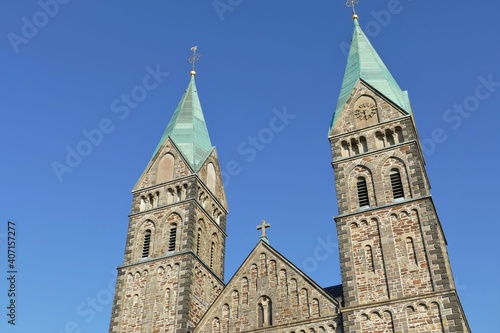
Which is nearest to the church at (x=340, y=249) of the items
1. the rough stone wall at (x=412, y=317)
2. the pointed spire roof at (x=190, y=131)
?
the rough stone wall at (x=412, y=317)

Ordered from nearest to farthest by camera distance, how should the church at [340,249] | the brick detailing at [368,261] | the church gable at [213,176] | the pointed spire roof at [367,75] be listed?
1. the church at [340,249]
2. the brick detailing at [368,261]
3. the pointed spire roof at [367,75]
4. the church gable at [213,176]

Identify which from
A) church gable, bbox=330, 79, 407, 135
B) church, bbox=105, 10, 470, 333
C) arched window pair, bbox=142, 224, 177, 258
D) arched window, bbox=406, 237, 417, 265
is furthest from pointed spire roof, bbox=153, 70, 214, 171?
arched window, bbox=406, 237, 417, 265

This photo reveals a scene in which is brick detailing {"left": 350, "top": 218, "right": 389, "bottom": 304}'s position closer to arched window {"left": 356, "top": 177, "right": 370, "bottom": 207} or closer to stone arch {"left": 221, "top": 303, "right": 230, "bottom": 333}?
arched window {"left": 356, "top": 177, "right": 370, "bottom": 207}

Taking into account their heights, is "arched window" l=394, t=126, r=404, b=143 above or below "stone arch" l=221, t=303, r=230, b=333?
above

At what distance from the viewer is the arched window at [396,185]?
30136mm

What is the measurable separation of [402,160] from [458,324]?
31.9ft

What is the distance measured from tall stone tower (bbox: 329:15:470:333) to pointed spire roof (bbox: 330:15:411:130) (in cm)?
9

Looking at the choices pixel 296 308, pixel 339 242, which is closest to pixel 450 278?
pixel 339 242

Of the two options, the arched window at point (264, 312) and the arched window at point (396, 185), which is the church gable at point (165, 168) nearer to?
the arched window at point (264, 312)

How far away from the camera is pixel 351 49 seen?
1598 inches

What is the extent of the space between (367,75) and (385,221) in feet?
37.4

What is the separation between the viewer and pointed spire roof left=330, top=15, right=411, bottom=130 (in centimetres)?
3483

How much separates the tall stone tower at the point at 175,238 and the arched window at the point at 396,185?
40.1 feet

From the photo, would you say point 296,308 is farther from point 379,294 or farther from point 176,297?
point 176,297
